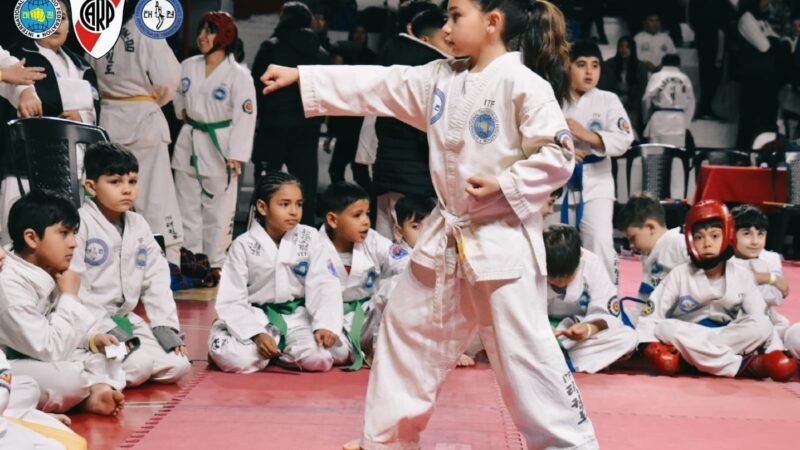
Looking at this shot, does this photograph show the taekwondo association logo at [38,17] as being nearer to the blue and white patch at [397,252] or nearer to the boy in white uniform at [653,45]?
the blue and white patch at [397,252]

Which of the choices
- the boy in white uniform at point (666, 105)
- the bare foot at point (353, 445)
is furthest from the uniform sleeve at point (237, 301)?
the boy in white uniform at point (666, 105)

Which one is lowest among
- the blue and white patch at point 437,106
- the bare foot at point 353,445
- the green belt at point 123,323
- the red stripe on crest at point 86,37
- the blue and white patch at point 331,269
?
the bare foot at point 353,445

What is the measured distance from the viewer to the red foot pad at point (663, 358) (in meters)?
4.85

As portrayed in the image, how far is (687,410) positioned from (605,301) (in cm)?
87

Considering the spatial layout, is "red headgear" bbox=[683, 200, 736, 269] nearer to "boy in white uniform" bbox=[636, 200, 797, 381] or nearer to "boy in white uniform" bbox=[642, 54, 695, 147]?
"boy in white uniform" bbox=[636, 200, 797, 381]

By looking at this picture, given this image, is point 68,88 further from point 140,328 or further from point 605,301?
point 605,301

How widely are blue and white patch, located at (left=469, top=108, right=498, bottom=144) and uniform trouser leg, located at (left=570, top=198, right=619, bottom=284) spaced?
293cm

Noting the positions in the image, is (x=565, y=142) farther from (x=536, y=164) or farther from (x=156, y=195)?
(x=156, y=195)

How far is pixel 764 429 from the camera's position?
3.91m

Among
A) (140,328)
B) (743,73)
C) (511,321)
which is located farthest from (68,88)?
(743,73)

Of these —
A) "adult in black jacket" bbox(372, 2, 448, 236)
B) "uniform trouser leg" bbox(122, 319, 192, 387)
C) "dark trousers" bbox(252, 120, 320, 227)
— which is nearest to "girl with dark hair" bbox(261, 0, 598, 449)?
"uniform trouser leg" bbox(122, 319, 192, 387)

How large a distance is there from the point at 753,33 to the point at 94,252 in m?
9.64

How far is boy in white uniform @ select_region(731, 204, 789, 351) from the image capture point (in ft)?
18.2

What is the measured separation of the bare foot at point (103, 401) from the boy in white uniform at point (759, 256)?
3.33 metres
